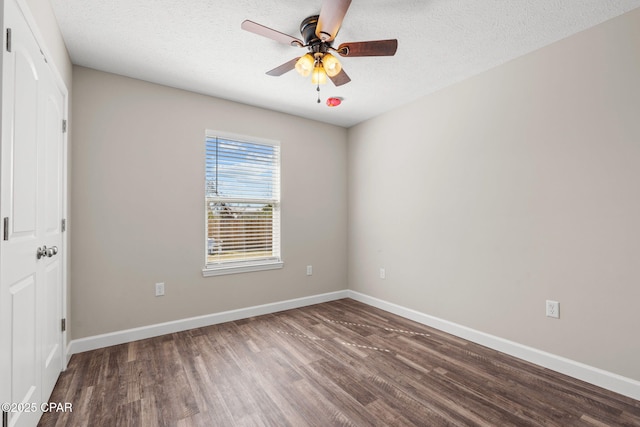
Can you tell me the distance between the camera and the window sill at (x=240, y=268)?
3228 millimetres

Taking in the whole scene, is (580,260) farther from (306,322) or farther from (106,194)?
(106,194)

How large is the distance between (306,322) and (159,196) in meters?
2.05

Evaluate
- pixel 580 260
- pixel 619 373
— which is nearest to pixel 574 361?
pixel 619 373

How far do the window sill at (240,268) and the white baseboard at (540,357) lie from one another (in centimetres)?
164

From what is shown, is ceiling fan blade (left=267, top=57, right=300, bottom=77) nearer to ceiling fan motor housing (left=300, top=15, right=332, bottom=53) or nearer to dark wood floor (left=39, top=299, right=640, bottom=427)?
ceiling fan motor housing (left=300, top=15, right=332, bottom=53)

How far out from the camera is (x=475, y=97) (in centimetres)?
280

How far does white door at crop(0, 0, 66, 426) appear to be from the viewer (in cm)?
125

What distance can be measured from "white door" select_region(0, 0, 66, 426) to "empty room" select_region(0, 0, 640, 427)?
0.7 inches

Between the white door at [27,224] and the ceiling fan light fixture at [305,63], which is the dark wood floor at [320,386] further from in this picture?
the ceiling fan light fixture at [305,63]

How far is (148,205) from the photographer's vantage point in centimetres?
289

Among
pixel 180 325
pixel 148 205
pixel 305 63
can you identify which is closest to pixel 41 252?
pixel 148 205

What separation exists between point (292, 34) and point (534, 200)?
233 cm

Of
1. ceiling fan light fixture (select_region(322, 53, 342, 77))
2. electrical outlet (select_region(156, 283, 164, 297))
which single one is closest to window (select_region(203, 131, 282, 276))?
electrical outlet (select_region(156, 283, 164, 297))

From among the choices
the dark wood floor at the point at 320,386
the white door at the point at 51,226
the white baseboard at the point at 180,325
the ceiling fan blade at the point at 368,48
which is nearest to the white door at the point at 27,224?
the white door at the point at 51,226
